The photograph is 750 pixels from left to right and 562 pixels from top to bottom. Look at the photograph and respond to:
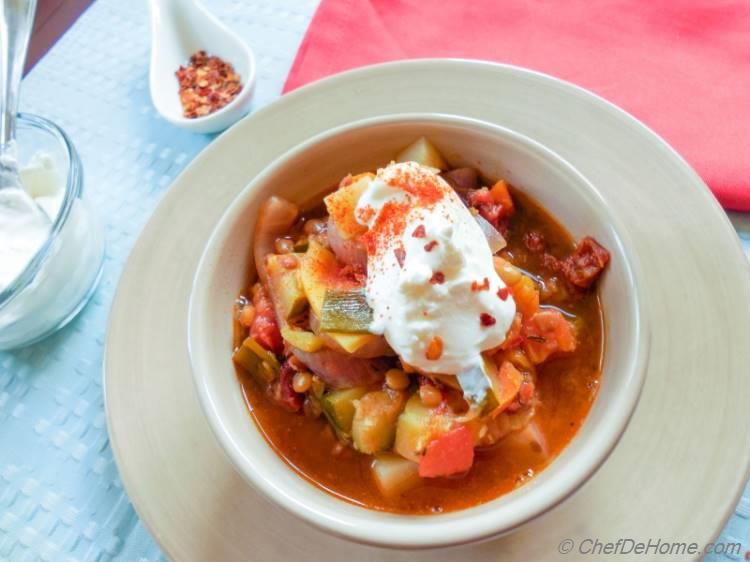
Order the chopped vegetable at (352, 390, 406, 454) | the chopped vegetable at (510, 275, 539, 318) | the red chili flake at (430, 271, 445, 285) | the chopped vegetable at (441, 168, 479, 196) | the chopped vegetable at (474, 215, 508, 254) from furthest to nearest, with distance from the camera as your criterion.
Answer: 1. the chopped vegetable at (441, 168, 479, 196)
2. the chopped vegetable at (474, 215, 508, 254)
3. the chopped vegetable at (510, 275, 539, 318)
4. the chopped vegetable at (352, 390, 406, 454)
5. the red chili flake at (430, 271, 445, 285)

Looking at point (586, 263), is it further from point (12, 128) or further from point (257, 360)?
point (12, 128)

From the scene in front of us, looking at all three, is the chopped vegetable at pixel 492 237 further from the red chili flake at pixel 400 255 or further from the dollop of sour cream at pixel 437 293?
the red chili flake at pixel 400 255

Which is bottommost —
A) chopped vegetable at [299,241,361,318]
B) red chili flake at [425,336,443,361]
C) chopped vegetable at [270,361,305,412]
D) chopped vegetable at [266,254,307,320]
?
chopped vegetable at [270,361,305,412]

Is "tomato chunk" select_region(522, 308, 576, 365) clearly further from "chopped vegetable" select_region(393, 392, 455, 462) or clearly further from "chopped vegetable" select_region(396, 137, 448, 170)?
"chopped vegetable" select_region(396, 137, 448, 170)

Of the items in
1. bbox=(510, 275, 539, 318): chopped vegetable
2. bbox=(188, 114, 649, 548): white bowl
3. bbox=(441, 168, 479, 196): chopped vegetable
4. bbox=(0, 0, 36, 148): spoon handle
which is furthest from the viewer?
bbox=(0, 0, 36, 148): spoon handle

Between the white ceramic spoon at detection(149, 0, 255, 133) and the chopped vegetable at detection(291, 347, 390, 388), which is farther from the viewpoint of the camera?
the white ceramic spoon at detection(149, 0, 255, 133)

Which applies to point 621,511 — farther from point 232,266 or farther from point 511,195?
point 232,266

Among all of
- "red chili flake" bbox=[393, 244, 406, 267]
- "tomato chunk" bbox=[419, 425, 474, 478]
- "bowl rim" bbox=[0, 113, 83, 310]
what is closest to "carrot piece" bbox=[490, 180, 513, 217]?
"red chili flake" bbox=[393, 244, 406, 267]

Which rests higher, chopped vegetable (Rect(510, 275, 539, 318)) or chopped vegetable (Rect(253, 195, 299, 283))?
chopped vegetable (Rect(510, 275, 539, 318))
